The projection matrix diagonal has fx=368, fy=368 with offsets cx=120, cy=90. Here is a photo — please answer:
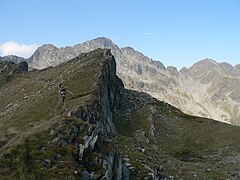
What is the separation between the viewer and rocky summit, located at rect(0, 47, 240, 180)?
33.4 m

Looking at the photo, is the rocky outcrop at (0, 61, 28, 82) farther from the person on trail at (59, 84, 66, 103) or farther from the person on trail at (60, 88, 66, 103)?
the person on trail at (60, 88, 66, 103)

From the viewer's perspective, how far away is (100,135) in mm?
40562

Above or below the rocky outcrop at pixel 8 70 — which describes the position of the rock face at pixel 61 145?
below

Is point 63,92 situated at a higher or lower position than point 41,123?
higher

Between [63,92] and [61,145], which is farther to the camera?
[63,92]

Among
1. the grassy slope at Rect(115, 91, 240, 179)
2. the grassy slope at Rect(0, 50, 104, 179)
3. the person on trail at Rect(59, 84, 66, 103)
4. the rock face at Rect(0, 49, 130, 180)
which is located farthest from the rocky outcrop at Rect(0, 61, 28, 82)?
the rock face at Rect(0, 49, 130, 180)

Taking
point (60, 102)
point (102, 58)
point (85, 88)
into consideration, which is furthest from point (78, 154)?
point (102, 58)

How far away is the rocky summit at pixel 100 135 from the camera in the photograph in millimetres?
33406

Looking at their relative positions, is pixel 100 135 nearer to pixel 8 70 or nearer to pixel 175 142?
pixel 175 142

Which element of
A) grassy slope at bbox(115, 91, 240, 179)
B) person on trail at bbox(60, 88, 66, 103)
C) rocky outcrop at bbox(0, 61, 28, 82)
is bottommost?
grassy slope at bbox(115, 91, 240, 179)

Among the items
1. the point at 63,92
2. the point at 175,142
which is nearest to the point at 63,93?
the point at 63,92

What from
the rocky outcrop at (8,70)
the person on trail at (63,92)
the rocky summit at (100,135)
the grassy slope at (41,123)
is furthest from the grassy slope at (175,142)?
the rocky outcrop at (8,70)

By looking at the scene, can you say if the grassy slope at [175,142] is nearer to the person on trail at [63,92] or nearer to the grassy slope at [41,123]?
the grassy slope at [41,123]

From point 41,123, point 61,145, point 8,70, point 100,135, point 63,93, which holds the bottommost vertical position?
point 61,145
